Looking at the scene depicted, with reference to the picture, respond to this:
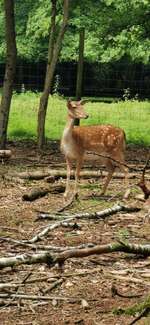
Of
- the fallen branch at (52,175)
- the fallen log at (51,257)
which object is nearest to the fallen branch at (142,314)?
the fallen log at (51,257)

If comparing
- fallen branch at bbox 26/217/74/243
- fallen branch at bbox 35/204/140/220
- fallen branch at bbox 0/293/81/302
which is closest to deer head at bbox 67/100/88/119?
fallen branch at bbox 35/204/140/220

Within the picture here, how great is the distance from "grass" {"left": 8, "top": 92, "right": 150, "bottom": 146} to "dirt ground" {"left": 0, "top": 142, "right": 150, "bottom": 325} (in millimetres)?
7394

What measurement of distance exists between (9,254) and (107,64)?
21.2 metres

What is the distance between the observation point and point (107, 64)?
26.8m

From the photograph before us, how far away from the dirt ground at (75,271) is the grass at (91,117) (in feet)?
24.3

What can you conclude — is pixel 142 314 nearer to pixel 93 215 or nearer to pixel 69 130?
pixel 93 215

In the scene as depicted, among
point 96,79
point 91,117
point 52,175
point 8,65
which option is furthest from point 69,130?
point 96,79

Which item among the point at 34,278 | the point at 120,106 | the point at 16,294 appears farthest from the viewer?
the point at 120,106

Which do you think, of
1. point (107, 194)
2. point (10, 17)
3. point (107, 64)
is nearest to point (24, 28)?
point (107, 64)

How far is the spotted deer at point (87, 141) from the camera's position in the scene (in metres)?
9.69

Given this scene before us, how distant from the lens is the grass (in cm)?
1700

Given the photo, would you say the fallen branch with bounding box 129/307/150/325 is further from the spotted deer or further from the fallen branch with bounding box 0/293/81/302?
the spotted deer

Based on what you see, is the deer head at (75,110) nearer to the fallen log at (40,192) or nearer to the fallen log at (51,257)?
the fallen log at (40,192)

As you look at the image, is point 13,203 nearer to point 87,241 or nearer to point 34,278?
point 87,241
